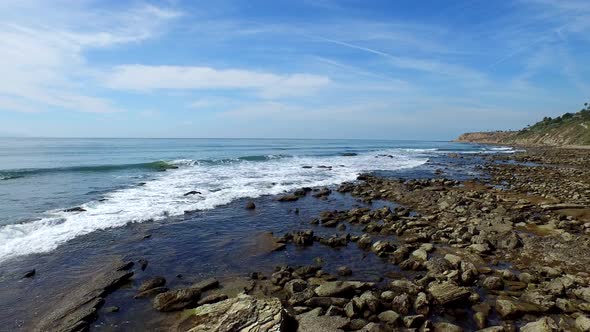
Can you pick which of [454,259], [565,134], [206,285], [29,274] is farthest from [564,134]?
[29,274]

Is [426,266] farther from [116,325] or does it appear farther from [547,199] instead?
[547,199]

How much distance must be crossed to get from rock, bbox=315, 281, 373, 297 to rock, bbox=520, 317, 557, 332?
2.87m

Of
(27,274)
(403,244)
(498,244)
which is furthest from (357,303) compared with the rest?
(27,274)

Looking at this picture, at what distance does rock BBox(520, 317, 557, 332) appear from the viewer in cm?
503

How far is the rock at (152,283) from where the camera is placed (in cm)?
713

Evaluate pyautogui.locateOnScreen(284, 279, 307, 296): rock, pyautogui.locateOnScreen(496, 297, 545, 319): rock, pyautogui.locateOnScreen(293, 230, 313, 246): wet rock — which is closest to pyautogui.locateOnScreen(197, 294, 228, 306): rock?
pyautogui.locateOnScreen(284, 279, 307, 296): rock

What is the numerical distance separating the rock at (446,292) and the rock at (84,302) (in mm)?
7002

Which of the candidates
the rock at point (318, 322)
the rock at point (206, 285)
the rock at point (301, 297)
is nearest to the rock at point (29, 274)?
the rock at point (206, 285)

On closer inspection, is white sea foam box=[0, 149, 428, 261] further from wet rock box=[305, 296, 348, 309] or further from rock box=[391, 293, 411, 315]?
rock box=[391, 293, 411, 315]

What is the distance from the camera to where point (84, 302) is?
21.3 feet

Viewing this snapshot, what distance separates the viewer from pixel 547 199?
1474 centimetres

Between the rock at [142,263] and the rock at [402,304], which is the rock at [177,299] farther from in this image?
the rock at [402,304]

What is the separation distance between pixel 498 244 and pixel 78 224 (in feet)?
49.0

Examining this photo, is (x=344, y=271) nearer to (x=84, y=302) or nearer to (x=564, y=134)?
(x=84, y=302)
